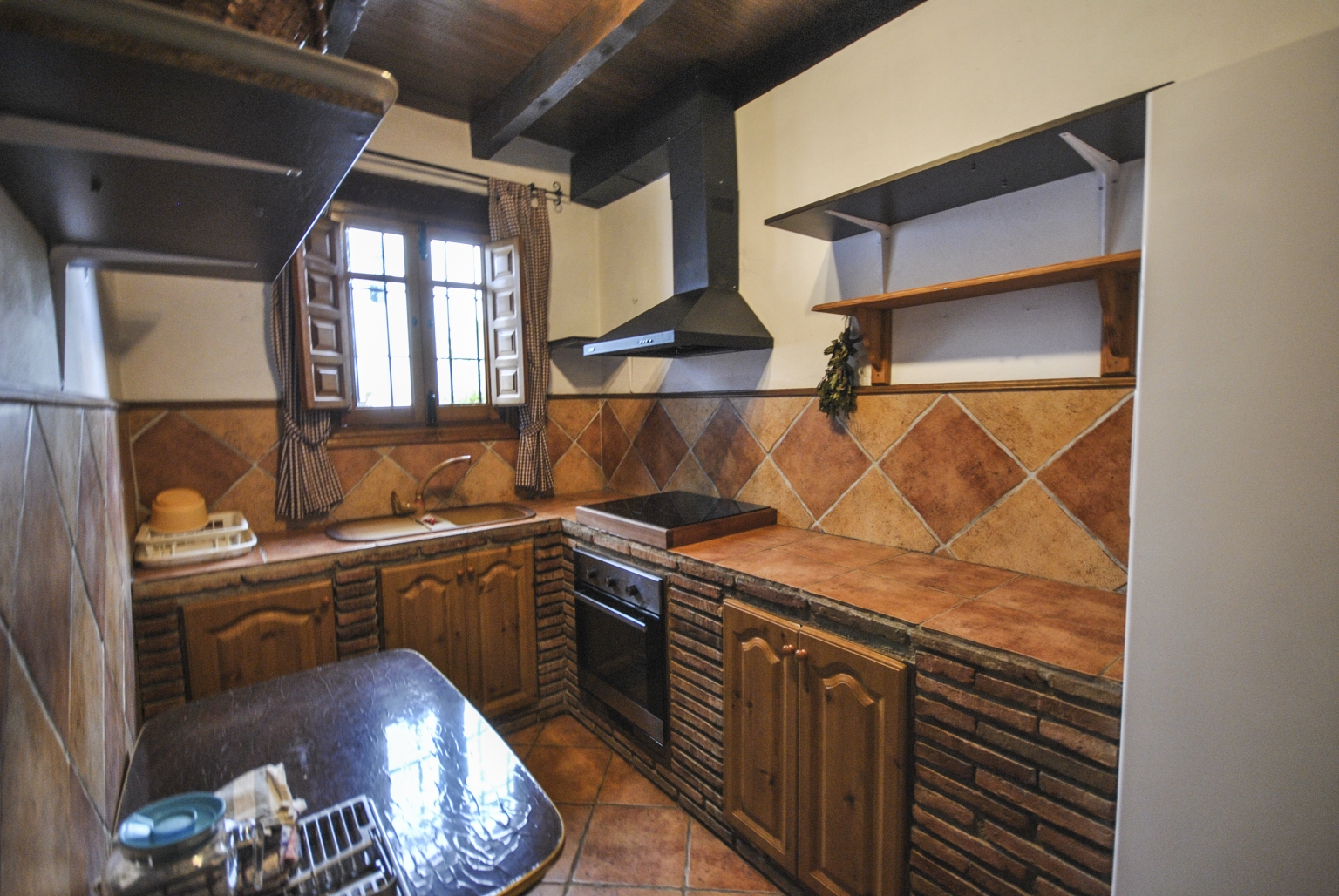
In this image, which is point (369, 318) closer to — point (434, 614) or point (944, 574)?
point (434, 614)

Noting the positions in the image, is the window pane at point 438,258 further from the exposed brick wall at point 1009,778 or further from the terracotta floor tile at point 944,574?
the exposed brick wall at point 1009,778

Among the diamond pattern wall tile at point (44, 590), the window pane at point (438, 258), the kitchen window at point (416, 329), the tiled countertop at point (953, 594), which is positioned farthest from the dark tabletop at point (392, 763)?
the window pane at point (438, 258)

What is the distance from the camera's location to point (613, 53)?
2.07m

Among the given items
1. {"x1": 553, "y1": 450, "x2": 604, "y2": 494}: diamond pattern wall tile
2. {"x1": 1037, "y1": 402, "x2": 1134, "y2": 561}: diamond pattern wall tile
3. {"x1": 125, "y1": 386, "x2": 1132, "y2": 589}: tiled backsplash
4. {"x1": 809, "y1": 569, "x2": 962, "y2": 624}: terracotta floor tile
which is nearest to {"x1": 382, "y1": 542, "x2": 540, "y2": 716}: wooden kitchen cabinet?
{"x1": 125, "y1": 386, "x2": 1132, "y2": 589}: tiled backsplash

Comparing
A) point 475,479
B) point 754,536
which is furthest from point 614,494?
point 754,536

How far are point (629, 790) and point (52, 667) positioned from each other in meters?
1.88

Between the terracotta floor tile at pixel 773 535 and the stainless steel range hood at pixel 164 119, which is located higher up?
the stainless steel range hood at pixel 164 119

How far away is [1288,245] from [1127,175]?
0.95m

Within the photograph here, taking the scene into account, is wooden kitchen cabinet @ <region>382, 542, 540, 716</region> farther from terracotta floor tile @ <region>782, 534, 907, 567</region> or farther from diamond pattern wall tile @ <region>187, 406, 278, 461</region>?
terracotta floor tile @ <region>782, 534, 907, 567</region>

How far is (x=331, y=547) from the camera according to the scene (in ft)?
7.07

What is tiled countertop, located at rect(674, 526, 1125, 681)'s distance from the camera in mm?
1217

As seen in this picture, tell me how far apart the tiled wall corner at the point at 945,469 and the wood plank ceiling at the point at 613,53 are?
1.35 meters

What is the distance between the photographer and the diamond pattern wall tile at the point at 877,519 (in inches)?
77.8

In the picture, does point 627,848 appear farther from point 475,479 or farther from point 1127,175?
point 1127,175
